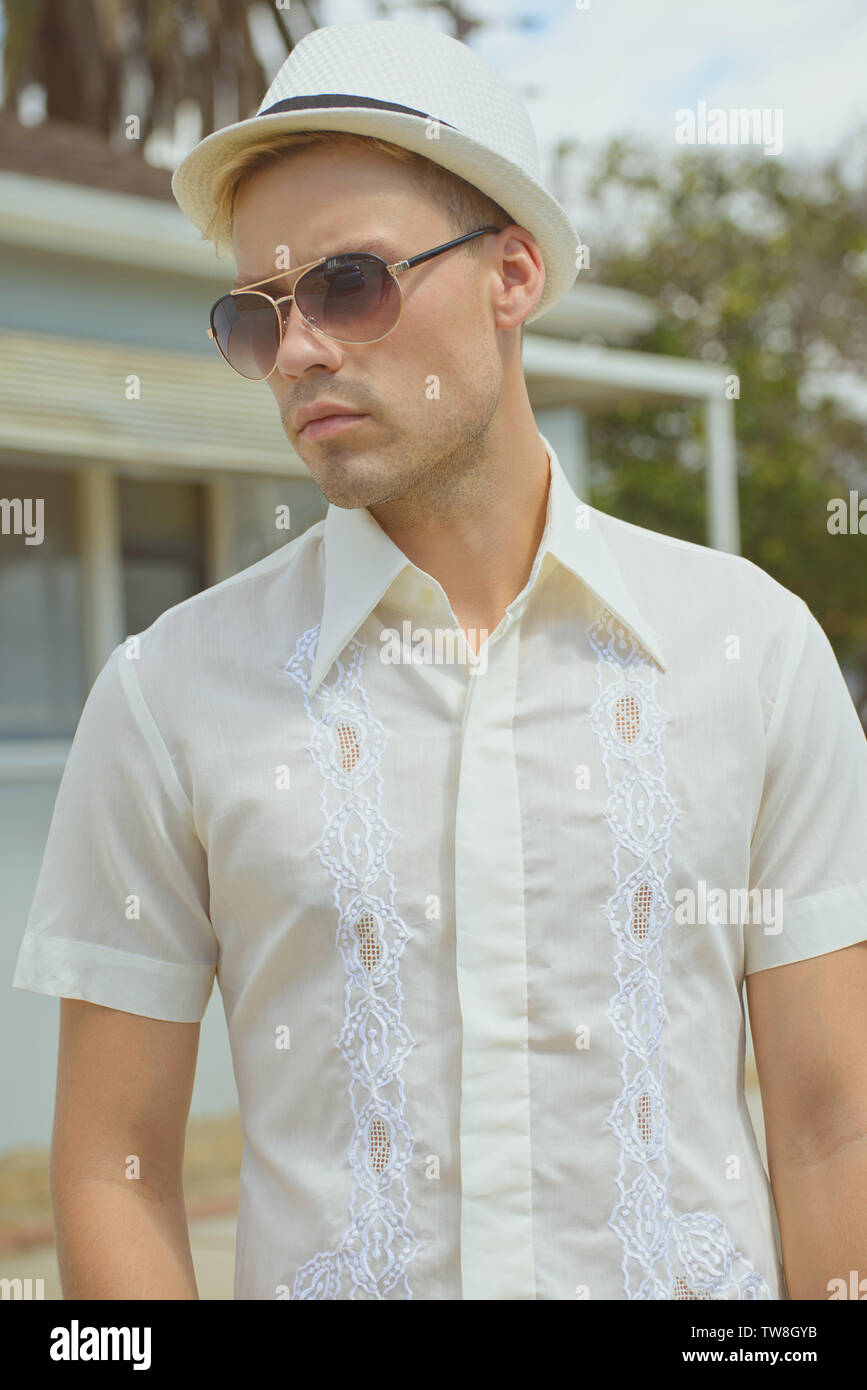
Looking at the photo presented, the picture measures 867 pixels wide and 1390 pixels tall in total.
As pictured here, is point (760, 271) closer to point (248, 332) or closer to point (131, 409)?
point (131, 409)

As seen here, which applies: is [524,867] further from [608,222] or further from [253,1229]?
[608,222]

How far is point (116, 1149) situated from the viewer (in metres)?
1.72

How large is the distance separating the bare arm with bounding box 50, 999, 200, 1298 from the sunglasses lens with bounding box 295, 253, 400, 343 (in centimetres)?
84

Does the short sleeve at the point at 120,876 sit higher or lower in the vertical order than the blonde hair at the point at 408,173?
lower

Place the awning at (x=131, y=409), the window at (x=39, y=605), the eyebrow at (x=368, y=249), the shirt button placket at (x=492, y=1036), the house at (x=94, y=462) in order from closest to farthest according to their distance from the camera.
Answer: the shirt button placket at (x=492, y=1036)
the eyebrow at (x=368, y=249)
the awning at (x=131, y=409)
the house at (x=94, y=462)
the window at (x=39, y=605)

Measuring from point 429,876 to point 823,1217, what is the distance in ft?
2.02

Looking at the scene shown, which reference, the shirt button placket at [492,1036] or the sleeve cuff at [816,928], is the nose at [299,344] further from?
the sleeve cuff at [816,928]

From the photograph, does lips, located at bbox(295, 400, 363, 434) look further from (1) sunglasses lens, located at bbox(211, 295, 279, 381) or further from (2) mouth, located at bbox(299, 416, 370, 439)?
(1) sunglasses lens, located at bbox(211, 295, 279, 381)

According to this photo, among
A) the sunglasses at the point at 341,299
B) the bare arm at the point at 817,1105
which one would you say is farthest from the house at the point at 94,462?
the bare arm at the point at 817,1105

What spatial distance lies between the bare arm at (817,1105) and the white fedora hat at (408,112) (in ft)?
3.30

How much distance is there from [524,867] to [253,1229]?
532mm

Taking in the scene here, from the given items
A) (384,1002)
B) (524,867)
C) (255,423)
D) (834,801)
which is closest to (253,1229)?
(384,1002)

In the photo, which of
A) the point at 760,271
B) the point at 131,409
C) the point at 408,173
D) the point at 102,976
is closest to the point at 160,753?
the point at 102,976

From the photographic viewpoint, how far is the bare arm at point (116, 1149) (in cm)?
170
